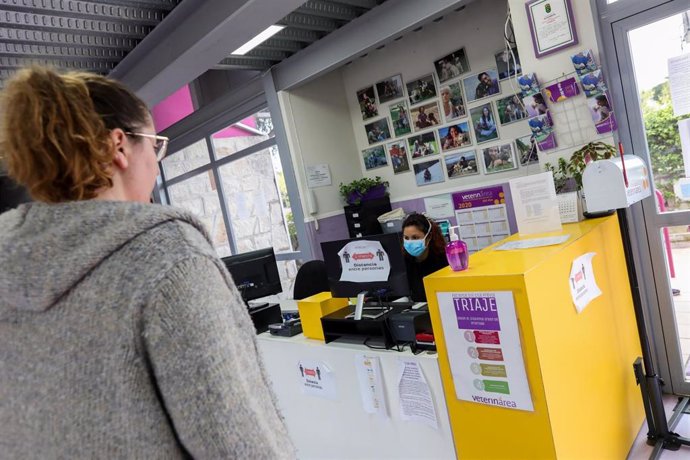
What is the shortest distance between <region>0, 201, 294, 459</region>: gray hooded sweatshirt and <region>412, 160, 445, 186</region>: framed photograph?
452 cm

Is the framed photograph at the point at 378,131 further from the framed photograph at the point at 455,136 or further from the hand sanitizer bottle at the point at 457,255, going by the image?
the hand sanitizer bottle at the point at 457,255

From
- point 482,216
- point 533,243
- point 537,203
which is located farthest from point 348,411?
point 482,216

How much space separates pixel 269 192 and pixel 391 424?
4421 millimetres

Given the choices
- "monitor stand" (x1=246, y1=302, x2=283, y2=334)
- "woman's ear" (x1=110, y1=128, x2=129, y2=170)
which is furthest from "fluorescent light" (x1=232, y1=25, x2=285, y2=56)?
"woman's ear" (x1=110, y1=128, x2=129, y2=170)

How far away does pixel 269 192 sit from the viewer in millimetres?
6254

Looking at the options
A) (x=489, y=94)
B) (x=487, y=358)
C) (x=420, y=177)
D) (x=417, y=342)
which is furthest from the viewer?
(x=420, y=177)

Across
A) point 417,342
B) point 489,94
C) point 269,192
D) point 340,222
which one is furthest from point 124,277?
point 269,192

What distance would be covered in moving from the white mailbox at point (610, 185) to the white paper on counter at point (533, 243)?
321 millimetres

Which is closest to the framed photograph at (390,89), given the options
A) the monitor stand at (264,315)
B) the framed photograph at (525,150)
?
the framed photograph at (525,150)

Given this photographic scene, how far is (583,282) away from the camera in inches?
82.7

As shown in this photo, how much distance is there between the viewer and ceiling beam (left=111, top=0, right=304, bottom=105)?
2.29 metres

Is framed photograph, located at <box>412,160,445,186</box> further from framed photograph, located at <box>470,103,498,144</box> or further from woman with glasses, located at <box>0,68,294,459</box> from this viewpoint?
woman with glasses, located at <box>0,68,294,459</box>

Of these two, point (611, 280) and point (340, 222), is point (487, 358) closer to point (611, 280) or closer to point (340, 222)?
point (611, 280)

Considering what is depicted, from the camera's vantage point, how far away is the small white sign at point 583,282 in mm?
2010
